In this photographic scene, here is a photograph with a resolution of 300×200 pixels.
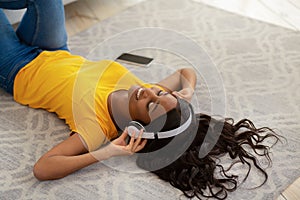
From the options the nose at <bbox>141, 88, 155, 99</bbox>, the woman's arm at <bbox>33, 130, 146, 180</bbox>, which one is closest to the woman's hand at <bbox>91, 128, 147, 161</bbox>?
the woman's arm at <bbox>33, 130, 146, 180</bbox>

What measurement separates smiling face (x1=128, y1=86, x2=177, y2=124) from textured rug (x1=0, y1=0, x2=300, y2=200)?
20cm

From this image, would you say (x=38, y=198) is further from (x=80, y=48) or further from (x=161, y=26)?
(x=161, y=26)

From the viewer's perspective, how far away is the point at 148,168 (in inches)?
65.7

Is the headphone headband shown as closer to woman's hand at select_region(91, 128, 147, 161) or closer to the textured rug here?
woman's hand at select_region(91, 128, 147, 161)

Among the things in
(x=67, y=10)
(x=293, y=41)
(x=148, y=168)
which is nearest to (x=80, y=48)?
(x=67, y=10)

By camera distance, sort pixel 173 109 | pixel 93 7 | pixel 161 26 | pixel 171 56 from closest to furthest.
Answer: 1. pixel 173 109
2. pixel 171 56
3. pixel 161 26
4. pixel 93 7

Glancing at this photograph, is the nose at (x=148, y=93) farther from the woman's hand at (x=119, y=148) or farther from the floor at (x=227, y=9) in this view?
the floor at (x=227, y=9)

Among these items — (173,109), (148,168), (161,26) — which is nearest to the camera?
(173,109)

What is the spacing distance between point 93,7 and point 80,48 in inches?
18.7

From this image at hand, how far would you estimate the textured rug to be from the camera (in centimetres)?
162

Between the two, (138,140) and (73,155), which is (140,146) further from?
(73,155)

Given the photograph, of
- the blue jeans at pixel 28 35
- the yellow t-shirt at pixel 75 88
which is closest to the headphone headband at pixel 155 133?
the yellow t-shirt at pixel 75 88

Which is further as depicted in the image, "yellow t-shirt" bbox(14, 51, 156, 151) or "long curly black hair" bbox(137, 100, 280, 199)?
"yellow t-shirt" bbox(14, 51, 156, 151)

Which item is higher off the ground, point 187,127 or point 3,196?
point 187,127
